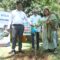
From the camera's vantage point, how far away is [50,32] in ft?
25.2

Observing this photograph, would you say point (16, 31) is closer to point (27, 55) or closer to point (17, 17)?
point (17, 17)

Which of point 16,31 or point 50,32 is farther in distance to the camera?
point 50,32

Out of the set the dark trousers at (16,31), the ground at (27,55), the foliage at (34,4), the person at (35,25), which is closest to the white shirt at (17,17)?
the dark trousers at (16,31)

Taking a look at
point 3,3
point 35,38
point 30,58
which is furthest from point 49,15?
point 3,3

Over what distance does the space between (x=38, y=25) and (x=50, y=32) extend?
45 centimetres

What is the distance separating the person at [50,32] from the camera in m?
7.59

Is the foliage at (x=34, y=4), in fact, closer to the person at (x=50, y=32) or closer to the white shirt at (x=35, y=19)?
the person at (x=50, y=32)

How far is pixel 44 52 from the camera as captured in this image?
25.3 feet

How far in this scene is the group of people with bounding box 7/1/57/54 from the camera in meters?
7.33

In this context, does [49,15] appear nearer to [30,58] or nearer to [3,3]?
[30,58]

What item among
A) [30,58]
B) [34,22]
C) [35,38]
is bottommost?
[30,58]

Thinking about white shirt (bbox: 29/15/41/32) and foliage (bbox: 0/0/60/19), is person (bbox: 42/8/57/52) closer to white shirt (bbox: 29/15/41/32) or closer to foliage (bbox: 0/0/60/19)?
white shirt (bbox: 29/15/41/32)

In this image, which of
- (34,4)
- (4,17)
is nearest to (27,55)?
(4,17)

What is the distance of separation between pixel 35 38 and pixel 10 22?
1.05 metres
